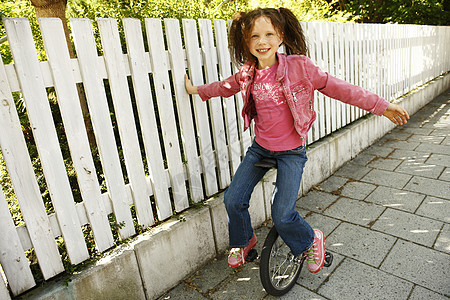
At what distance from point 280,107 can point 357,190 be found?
2237 millimetres

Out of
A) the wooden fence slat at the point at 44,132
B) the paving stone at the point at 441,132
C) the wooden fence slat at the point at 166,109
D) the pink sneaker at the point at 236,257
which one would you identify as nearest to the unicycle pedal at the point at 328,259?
the pink sneaker at the point at 236,257

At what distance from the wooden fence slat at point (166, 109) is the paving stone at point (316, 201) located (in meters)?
1.61

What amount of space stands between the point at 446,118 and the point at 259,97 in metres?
6.22

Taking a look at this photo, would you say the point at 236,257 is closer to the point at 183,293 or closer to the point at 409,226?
the point at 183,293

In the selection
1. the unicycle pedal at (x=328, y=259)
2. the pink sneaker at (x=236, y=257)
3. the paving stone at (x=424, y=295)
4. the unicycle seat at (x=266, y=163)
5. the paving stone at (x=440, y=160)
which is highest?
the unicycle seat at (x=266, y=163)

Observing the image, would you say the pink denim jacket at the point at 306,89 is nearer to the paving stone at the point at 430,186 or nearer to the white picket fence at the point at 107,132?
the white picket fence at the point at 107,132

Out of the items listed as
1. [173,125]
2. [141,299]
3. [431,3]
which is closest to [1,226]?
[141,299]

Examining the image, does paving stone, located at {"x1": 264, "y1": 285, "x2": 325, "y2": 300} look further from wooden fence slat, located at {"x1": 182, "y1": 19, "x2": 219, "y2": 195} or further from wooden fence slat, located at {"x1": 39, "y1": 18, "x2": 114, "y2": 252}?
wooden fence slat, located at {"x1": 39, "y1": 18, "x2": 114, "y2": 252}

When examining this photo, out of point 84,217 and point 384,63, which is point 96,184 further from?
point 384,63

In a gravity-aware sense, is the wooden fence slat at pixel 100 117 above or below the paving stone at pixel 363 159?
above

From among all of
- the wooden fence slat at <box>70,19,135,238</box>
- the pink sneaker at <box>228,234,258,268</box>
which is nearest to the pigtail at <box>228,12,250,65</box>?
the wooden fence slat at <box>70,19,135,238</box>

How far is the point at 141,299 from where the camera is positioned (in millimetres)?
2533

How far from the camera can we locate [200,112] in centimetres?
289

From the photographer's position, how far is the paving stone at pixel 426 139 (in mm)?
5562
